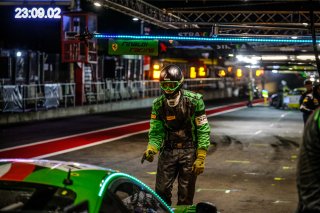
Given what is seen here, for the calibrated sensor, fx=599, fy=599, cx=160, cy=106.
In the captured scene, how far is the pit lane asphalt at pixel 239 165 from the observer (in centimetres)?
984

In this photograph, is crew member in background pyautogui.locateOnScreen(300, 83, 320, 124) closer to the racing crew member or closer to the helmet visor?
the racing crew member

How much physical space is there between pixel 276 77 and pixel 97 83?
44803mm

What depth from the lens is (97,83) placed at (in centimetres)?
3133

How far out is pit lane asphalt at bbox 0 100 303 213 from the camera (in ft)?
32.3

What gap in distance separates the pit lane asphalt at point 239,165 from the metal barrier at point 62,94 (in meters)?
6.64

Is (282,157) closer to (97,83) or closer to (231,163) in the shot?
(231,163)

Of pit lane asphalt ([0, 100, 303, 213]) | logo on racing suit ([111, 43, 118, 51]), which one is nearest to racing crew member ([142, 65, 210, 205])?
pit lane asphalt ([0, 100, 303, 213])

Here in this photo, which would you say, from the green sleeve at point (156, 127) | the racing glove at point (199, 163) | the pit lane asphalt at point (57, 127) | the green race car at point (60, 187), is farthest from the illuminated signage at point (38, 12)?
the green race car at point (60, 187)

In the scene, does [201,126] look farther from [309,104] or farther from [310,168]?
[309,104]

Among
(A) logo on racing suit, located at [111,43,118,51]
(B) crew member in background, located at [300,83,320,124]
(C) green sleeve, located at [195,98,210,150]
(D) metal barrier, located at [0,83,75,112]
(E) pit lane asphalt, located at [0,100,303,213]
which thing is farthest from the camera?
(D) metal barrier, located at [0,83,75,112]

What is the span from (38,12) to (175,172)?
22900mm

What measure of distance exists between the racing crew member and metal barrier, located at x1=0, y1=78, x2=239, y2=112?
17362 millimetres

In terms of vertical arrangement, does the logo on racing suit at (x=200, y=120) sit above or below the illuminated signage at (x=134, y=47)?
below

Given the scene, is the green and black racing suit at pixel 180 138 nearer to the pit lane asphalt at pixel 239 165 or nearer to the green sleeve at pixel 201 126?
the green sleeve at pixel 201 126
